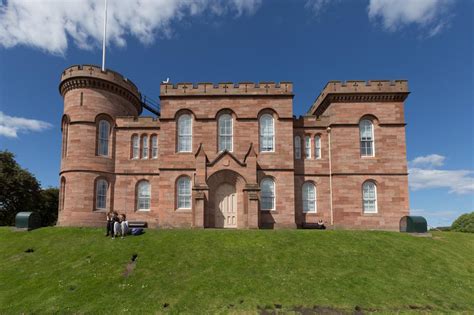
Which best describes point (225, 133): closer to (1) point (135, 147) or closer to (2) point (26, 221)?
(1) point (135, 147)

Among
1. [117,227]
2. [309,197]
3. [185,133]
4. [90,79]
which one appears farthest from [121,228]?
[309,197]

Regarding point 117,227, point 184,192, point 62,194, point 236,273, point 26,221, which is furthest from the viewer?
point 62,194

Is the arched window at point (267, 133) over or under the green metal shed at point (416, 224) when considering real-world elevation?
over

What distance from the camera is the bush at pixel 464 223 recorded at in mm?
41906

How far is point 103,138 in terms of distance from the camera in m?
26.2

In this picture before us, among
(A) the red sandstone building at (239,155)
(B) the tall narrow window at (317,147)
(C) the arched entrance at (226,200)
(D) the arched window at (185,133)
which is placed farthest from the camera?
(B) the tall narrow window at (317,147)

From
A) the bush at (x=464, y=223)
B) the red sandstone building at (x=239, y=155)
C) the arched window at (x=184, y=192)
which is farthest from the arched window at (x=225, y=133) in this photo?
the bush at (x=464, y=223)

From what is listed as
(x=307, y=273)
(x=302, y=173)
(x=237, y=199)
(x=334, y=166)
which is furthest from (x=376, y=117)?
(x=307, y=273)

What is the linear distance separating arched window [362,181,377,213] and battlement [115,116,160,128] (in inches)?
709

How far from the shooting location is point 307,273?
1421cm

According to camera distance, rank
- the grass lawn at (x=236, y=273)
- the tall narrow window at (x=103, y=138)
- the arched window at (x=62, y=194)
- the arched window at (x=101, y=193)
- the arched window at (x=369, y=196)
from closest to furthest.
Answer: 1. the grass lawn at (x=236, y=273)
2. the arched window at (x=369, y=196)
3. the arched window at (x=101, y=193)
4. the arched window at (x=62, y=194)
5. the tall narrow window at (x=103, y=138)

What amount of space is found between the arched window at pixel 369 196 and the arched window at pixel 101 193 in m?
20.9

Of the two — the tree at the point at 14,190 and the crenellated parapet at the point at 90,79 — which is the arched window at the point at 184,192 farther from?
the tree at the point at 14,190

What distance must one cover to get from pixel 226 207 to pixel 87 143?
40.7ft
